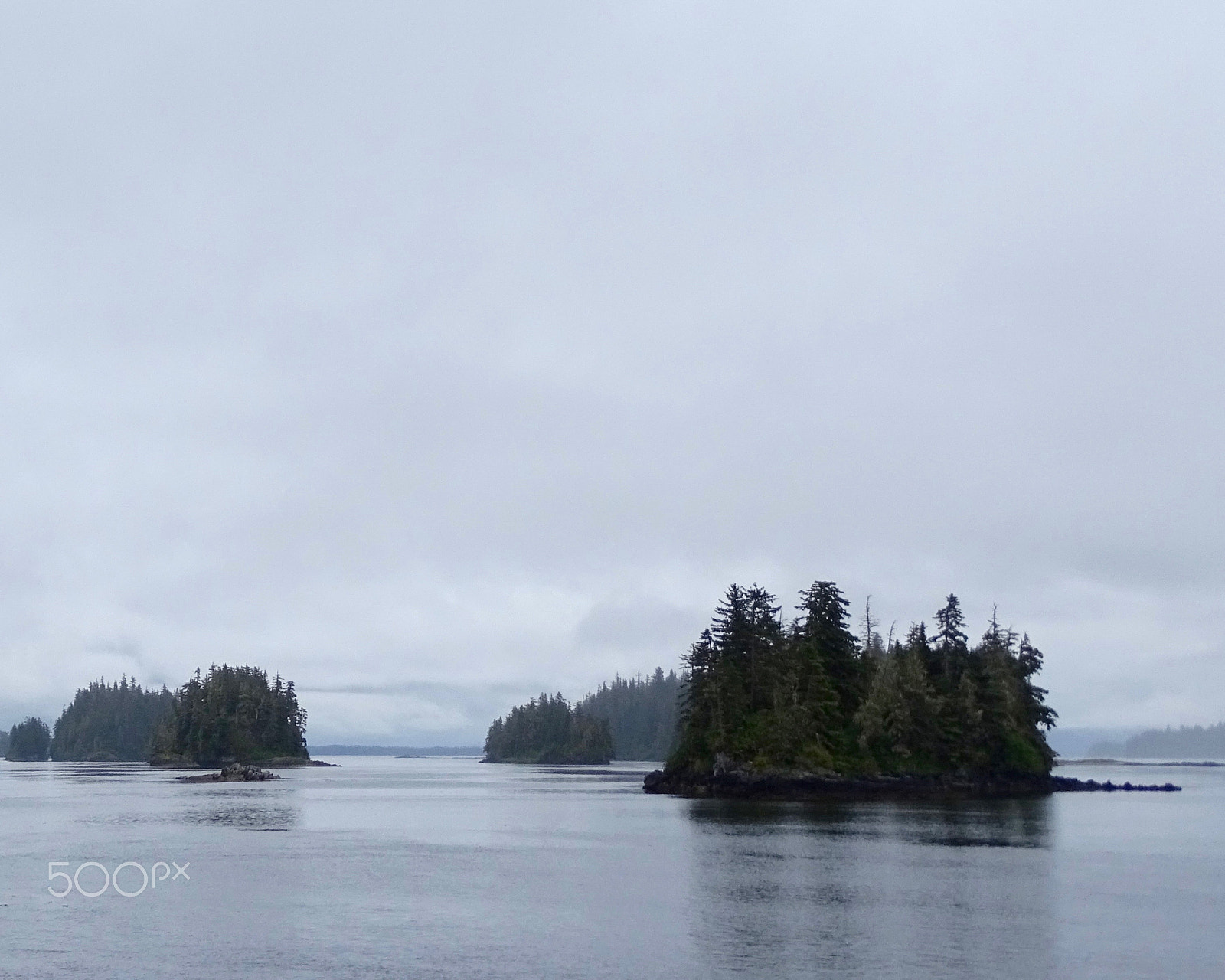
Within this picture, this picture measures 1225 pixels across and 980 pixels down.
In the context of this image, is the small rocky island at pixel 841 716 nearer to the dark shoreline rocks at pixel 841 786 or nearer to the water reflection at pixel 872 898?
the dark shoreline rocks at pixel 841 786

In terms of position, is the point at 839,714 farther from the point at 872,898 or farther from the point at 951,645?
the point at 872,898

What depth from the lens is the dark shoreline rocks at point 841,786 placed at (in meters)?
123

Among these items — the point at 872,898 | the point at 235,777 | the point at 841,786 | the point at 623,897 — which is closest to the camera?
the point at 872,898

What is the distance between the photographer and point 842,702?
135250 millimetres

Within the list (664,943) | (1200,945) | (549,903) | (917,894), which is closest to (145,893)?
(549,903)

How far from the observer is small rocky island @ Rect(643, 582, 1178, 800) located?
125188 millimetres

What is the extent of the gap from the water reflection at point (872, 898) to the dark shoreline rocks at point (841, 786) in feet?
111

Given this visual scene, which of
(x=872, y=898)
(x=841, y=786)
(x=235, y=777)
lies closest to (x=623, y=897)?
(x=872, y=898)

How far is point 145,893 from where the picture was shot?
1983 inches

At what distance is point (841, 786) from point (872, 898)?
252 feet

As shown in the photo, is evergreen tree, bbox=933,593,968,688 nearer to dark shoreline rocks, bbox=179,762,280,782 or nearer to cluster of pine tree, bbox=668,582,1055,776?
cluster of pine tree, bbox=668,582,1055,776

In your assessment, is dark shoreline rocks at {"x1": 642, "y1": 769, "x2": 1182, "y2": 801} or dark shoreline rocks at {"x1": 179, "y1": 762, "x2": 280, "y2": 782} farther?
dark shoreline rocks at {"x1": 179, "y1": 762, "x2": 280, "y2": 782}

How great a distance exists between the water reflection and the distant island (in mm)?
36689

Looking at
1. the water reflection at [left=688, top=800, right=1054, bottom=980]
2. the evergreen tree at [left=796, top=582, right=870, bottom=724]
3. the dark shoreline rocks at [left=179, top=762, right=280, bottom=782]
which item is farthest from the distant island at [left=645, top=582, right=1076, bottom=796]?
the dark shoreline rocks at [left=179, top=762, right=280, bottom=782]
